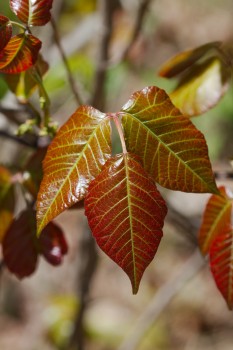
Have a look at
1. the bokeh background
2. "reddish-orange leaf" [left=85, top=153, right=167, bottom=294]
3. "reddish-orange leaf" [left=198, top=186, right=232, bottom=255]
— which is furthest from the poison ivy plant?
the bokeh background

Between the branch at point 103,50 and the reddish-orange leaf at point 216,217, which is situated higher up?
the branch at point 103,50

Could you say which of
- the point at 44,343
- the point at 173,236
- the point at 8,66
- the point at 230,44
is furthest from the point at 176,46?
the point at 8,66

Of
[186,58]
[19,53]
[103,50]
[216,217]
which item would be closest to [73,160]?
[19,53]

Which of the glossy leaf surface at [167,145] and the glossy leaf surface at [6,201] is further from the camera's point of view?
the glossy leaf surface at [6,201]

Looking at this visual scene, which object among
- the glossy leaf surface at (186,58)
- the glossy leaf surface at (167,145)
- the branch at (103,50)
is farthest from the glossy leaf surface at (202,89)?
the branch at (103,50)

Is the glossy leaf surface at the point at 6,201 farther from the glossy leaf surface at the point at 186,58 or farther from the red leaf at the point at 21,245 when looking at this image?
the glossy leaf surface at the point at 186,58

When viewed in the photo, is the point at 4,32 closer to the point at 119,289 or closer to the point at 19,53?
the point at 19,53

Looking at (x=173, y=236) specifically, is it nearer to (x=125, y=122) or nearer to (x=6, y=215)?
(x=6, y=215)
